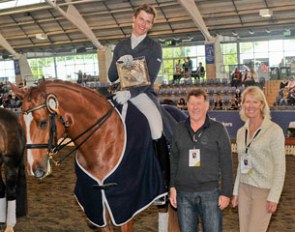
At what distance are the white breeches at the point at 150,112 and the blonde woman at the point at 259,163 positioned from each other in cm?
78

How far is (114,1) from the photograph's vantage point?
21469mm

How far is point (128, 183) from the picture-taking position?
363 cm

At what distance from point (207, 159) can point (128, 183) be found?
35.3 inches

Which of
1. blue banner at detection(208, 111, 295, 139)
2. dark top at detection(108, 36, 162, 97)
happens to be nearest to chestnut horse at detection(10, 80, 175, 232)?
dark top at detection(108, 36, 162, 97)

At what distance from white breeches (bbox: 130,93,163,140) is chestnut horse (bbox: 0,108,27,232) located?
6.62 ft

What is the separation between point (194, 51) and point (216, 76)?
285 inches

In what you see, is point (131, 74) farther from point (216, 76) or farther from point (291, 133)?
point (216, 76)

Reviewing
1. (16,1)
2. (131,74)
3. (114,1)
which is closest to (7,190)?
(131,74)

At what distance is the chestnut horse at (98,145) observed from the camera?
3.11 meters

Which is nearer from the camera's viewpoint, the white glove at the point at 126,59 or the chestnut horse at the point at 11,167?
the white glove at the point at 126,59

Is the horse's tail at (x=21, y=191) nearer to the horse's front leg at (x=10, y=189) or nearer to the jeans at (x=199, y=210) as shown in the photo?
the horse's front leg at (x=10, y=189)

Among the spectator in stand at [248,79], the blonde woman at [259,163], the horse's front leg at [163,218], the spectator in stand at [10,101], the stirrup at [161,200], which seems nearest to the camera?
the blonde woman at [259,163]

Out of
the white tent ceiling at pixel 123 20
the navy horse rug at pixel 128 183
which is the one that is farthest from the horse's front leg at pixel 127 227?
the white tent ceiling at pixel 123 20

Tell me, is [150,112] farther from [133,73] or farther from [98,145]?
[98,145]
